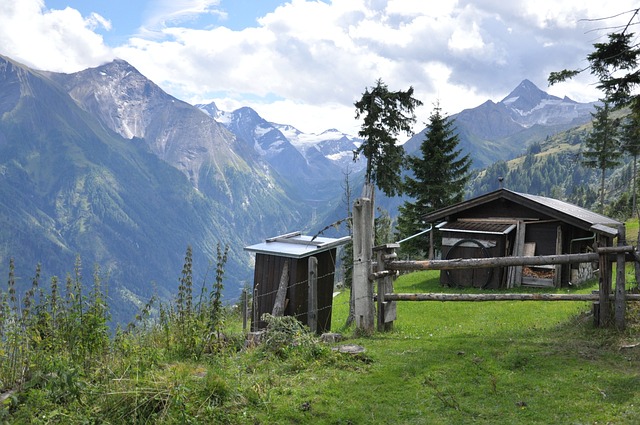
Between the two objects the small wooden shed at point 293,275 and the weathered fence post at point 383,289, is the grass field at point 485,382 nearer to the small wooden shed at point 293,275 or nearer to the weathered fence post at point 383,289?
the weathered fence post at point 383,289

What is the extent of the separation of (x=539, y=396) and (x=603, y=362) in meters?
1.84

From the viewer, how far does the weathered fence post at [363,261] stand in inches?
389

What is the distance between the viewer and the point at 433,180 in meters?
38.0

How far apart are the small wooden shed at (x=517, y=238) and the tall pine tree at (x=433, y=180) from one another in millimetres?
11486

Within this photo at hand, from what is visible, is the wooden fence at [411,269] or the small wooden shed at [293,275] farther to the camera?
the small wooden shed at [293,275]

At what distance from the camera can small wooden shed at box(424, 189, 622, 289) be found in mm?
23766

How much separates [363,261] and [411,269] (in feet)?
3.33

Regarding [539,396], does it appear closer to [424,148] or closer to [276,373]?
[276,373]

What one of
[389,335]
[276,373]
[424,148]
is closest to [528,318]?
[389,335]

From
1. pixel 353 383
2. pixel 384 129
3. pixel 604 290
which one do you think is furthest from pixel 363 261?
pixel 384 129

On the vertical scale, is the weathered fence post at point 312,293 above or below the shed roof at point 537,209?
below

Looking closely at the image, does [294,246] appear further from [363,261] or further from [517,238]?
[517,238]

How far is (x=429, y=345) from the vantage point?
861 centimetres

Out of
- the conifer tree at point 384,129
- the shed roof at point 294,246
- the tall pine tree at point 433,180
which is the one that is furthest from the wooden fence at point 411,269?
the tall pine tree at point 433,180
